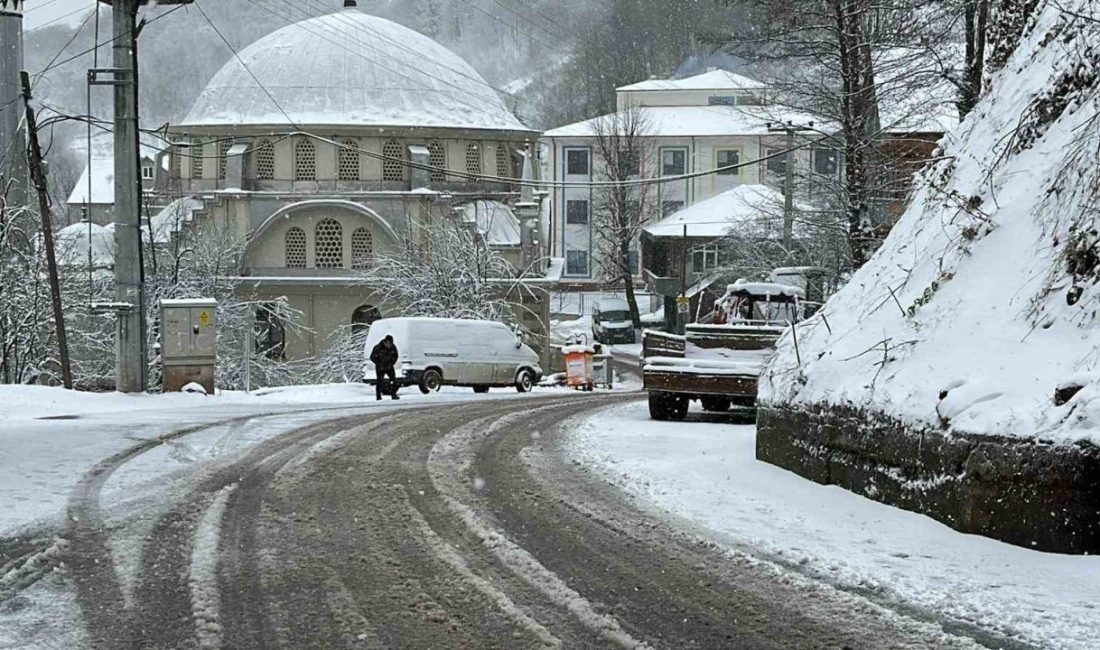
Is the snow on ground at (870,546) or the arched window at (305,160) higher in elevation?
the arched window at (305,160)

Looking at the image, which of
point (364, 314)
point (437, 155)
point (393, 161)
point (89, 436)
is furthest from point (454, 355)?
point (437, 155)

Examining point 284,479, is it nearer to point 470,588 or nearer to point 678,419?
point 470,588

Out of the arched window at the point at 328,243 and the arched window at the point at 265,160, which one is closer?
the arched window at the point at 328,243

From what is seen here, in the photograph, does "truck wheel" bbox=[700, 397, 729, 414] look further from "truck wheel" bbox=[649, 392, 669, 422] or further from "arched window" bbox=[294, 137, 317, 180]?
"arched window" bbox=[294, 137, 317, 180]

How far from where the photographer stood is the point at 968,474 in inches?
327

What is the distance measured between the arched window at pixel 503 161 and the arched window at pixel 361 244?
7889 millimetres

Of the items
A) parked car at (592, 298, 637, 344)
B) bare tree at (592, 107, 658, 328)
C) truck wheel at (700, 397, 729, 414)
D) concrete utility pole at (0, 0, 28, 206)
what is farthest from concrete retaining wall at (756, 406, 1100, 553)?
bare tree at (592, 107, 658, 328)

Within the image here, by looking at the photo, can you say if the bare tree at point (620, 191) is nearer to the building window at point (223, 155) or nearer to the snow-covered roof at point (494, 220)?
the snow-covered roof at point (494, 220)

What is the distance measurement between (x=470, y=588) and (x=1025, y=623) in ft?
9.03

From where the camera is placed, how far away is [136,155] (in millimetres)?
23328

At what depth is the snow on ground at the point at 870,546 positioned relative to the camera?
21.9ft

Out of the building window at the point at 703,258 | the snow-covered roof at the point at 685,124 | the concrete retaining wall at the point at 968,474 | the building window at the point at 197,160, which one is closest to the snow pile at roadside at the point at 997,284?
the concrete retaining wall at the point at 968,474

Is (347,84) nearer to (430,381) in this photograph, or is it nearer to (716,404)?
(430,381)

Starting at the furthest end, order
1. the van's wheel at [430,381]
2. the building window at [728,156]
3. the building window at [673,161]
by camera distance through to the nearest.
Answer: the building window at [673,161] → the building window at [728,156] → the van's wheel at [430,381]
